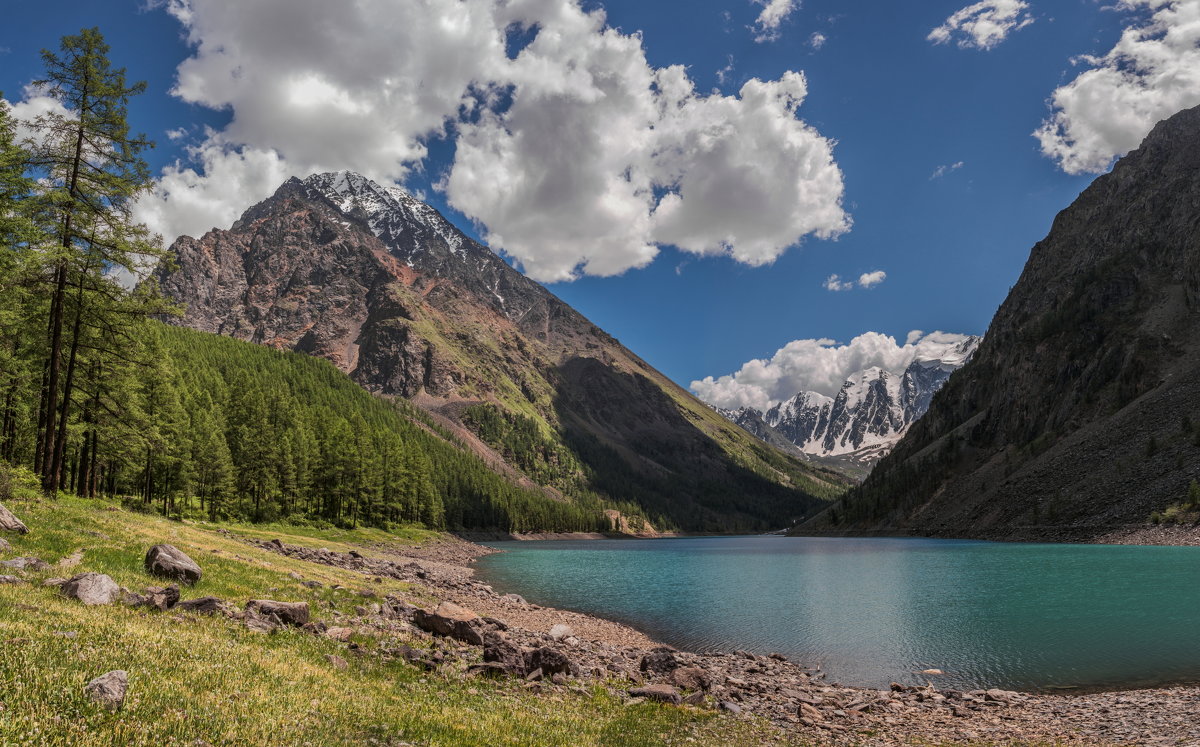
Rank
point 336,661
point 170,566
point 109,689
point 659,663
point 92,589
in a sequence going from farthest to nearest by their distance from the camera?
point 659,663 < point 170,566 < point 92,589 < point 336,661 < point 109,689

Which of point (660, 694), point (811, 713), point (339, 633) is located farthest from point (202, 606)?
point (811, 713)

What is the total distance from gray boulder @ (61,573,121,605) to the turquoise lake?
29129mm

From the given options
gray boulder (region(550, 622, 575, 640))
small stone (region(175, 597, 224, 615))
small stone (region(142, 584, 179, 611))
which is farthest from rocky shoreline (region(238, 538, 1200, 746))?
small stone (region(142, 584, 179, 611))

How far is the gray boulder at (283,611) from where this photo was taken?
61.7 feet

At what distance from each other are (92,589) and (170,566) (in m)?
5.73

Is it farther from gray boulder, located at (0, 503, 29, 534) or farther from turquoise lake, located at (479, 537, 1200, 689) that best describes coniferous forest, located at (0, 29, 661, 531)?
turquoise lake, located at (479, 537, 1200, 689)

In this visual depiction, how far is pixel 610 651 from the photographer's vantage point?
93.8 feet

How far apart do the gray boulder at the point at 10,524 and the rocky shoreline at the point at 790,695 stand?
12184mm

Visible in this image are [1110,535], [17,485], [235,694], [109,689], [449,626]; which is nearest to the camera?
[109,689]

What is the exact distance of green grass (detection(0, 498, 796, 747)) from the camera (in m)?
8.76

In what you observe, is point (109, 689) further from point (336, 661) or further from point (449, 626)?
point (449, 626)

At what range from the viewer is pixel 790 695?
2292 cm

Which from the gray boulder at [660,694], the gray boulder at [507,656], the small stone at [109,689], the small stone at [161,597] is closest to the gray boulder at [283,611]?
the small stone at [161,597]

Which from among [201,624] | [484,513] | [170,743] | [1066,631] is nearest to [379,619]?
[201,624]
